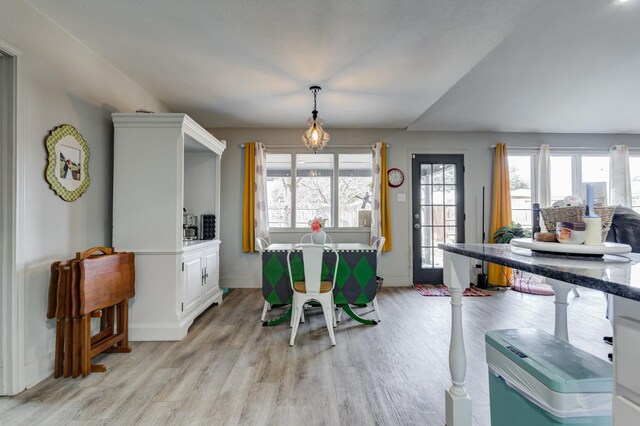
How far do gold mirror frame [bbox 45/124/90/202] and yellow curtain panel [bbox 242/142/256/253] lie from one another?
2185 millimetres

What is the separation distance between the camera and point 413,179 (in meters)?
4.73

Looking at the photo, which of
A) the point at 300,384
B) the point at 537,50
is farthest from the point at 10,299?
the point at 537,50

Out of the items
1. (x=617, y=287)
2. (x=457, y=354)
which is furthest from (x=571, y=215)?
(x=457, y=354)

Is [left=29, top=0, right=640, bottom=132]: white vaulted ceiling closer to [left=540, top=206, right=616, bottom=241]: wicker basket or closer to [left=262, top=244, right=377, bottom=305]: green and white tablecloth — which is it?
[left=540, top=206, right=616, bottom=241]: wicker basket

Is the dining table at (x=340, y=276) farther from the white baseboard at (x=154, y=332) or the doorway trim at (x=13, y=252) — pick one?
the doorway trim at (x=13, y=252)

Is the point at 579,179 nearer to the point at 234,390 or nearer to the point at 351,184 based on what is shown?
the point at 351,184

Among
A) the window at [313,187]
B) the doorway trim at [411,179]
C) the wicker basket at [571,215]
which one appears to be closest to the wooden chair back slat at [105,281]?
the window at [313,187]

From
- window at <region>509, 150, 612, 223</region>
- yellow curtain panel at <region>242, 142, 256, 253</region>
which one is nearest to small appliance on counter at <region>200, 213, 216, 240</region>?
yellow curtain panel at <region>242, 142, 256, 253</region>

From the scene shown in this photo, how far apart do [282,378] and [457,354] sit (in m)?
1.19

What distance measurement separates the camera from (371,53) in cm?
247

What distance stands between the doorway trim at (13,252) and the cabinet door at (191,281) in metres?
1.13

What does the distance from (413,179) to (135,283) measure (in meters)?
4.03

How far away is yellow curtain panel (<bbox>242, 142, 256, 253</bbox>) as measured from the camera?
445cm

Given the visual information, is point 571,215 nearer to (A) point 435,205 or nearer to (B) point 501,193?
(A) point 435,205
